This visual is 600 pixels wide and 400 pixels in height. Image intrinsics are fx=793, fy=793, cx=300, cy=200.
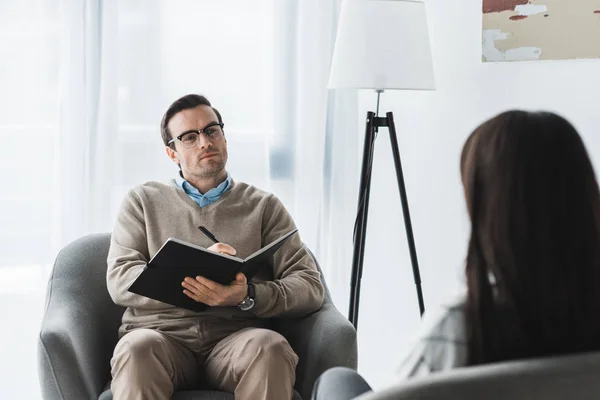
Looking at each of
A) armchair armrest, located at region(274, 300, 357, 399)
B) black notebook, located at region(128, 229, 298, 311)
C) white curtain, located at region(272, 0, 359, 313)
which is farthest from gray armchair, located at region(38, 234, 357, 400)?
white curtain, located at region(272, 0, 359, 313)

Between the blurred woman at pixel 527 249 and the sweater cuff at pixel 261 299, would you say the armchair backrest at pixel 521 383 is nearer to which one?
the blurred woman at pixel 527 249

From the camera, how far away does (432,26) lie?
3322 mm

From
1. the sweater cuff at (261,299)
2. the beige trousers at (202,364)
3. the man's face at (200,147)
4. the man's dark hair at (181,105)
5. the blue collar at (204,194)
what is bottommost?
the beige trousers at (202,364)

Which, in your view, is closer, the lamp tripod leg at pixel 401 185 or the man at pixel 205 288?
the man at pixel 205 288

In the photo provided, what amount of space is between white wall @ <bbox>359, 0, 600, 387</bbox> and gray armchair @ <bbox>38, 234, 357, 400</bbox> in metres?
0.57

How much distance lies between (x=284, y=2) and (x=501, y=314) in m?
2.48

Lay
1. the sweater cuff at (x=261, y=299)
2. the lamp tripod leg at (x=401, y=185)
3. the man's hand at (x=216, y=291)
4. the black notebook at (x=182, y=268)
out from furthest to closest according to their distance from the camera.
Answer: the lamp tripod leg at (x=401, y=185) → the sweater cuff at (x=261, y=299) → the man's hand at (x=216, y=291) → the black notebook at (x=182, y=268)

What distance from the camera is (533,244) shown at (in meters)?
1.13

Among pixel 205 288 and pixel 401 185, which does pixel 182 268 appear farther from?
pixel 401 185

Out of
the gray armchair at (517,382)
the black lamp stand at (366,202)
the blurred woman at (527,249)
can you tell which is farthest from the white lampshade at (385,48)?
the gray armchair at (517,382)

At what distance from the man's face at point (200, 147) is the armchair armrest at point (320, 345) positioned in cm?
58

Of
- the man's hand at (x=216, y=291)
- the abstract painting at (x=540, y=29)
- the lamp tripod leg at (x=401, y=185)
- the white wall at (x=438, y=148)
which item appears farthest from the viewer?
the lamp tripod leg at (x=401, y=185)

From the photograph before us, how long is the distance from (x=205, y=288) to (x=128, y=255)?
1.14 ft

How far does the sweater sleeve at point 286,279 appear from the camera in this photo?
235 cm
